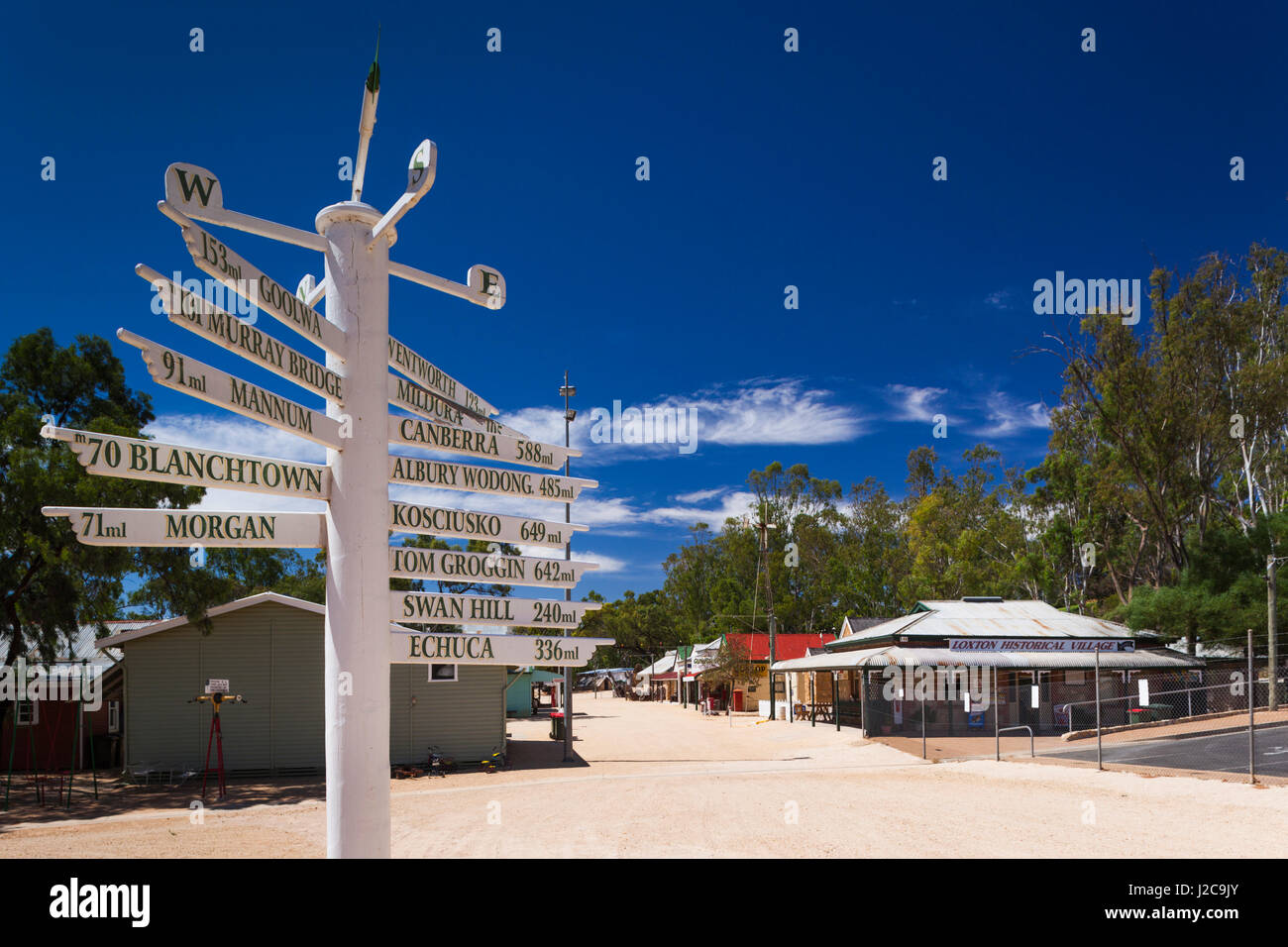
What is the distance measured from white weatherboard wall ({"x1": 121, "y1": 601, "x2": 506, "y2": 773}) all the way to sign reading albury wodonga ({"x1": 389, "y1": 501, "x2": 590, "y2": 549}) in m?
19.5

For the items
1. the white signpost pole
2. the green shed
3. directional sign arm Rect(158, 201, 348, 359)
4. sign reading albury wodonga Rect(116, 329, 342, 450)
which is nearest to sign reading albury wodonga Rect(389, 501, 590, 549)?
the white signpost pole

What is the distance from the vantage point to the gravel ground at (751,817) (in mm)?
10766

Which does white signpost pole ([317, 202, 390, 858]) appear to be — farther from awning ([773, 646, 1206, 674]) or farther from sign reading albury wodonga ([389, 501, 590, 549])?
awning ([773, 646, 1206, 674])

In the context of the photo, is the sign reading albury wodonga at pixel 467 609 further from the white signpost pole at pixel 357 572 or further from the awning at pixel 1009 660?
the awning at pixel 1009 660

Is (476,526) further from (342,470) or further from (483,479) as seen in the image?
(342,470)

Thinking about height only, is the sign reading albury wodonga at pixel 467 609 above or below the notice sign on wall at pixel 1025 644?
→ above

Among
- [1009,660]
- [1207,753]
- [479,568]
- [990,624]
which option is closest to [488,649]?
[479,568]

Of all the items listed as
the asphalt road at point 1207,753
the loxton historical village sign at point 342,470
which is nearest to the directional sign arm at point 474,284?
the loxton historical village sign at point 342,470

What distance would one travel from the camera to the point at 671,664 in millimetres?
71312

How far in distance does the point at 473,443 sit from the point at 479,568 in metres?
0.59

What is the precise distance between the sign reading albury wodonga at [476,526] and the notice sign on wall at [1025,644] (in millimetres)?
28664
